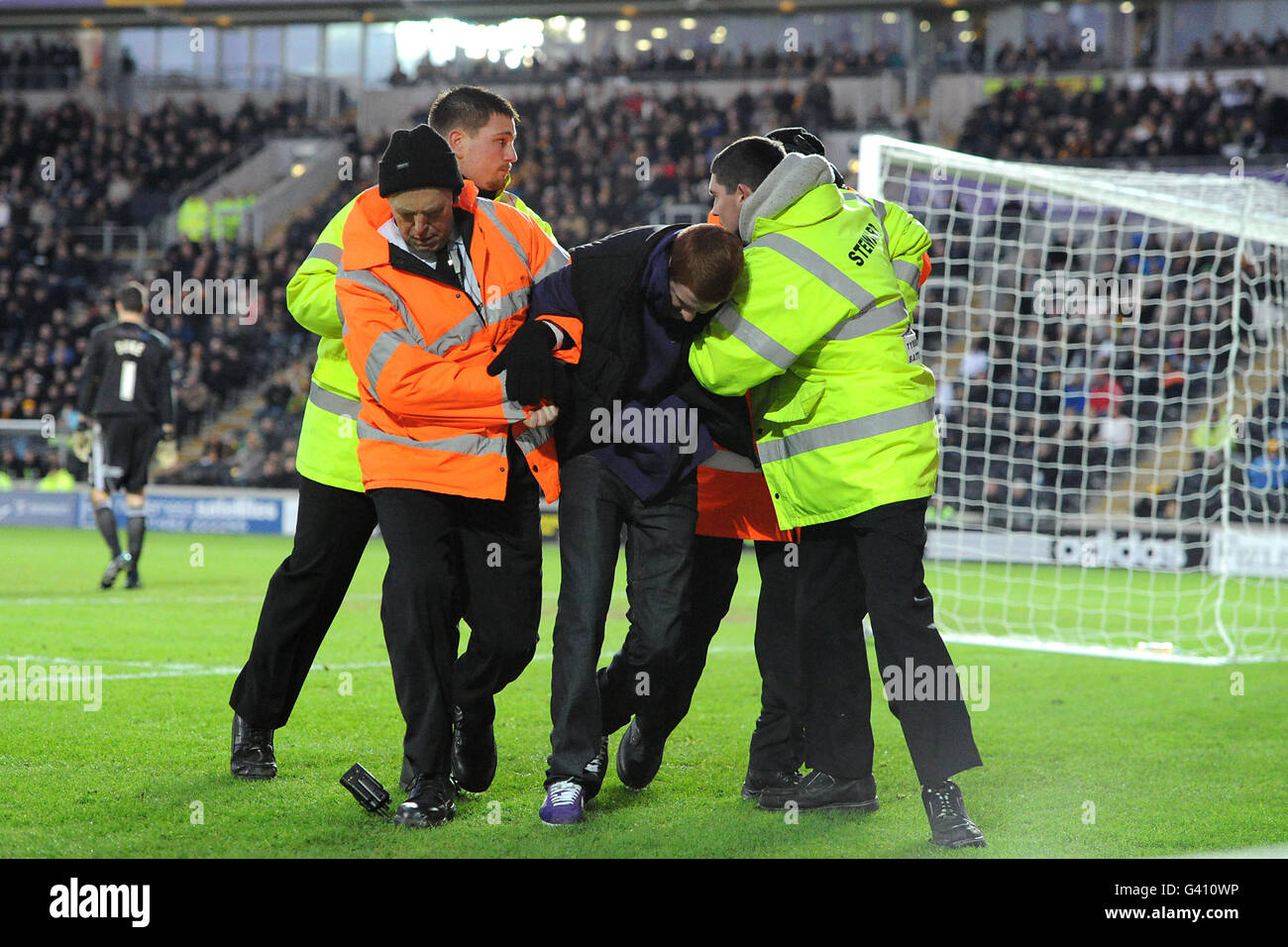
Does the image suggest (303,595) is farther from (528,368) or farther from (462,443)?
(528,368)

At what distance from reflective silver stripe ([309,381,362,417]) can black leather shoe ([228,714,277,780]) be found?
3.57 ft

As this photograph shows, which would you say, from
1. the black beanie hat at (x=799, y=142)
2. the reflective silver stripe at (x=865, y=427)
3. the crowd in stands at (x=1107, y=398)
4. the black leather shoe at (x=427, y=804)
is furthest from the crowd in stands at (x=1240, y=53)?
A: the black leather shoe at (x=427, y=804)

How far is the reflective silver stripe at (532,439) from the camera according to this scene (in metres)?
4.11

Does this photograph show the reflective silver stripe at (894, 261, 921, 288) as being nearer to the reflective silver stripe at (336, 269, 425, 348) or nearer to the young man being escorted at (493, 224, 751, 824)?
the young man being escorted at (493, 224, 751, 824)

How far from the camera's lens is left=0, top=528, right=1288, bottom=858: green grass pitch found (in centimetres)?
377

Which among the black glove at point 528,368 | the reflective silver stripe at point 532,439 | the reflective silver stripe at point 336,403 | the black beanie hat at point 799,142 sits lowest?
the reflective silver stripe at point 532,439

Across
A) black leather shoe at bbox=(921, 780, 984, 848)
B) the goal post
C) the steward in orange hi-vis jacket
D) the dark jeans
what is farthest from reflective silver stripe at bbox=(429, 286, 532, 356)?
the goal post

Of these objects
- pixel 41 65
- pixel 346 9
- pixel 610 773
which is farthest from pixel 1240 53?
pixel 41 65

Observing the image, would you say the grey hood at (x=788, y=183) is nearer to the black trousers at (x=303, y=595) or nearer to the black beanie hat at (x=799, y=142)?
the black beanie hat at (x=799, y=142)

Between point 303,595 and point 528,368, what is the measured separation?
125 centimetres

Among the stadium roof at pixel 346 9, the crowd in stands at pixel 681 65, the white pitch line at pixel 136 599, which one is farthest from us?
the stadium roof at pixel 346 9

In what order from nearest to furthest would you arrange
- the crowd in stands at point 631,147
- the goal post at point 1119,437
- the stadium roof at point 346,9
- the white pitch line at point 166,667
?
the white pitch line at point 166,667 → the goal post at point 1119,437 → the crowd in stands at point 631,147 → the stadium roof at point 346,9

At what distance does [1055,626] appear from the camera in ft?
32.3

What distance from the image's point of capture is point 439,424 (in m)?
3.98
